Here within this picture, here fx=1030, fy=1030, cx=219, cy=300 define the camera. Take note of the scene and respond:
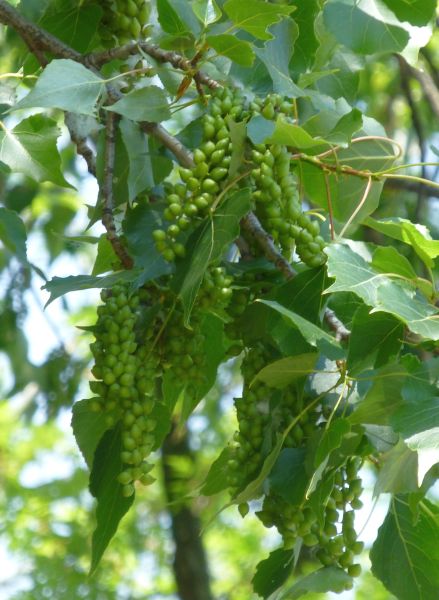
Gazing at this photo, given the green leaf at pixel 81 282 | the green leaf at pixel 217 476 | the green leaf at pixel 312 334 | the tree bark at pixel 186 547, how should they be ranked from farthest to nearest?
the tree bark at pixel 186 547 < the green leaf at pixel 217 476 < the green leaf at pixel 81 282 < the green leaf at pixel 312 334

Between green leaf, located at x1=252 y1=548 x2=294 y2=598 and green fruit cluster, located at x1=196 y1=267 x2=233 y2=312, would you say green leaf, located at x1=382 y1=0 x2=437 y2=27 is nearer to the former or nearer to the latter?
Answer: green fruit cluster, located at x1=196 y1=267 x2=233 y2=312

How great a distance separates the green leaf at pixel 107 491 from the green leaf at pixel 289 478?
0.21 meters

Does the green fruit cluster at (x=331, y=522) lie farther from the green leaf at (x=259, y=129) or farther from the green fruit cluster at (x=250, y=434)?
the green leaf at (x=259, y=129)

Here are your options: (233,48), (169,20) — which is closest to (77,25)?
(169,20)

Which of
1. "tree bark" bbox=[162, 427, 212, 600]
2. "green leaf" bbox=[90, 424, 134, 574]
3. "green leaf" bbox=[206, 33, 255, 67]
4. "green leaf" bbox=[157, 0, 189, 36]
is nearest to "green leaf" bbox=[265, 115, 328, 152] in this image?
"green leaf" bbox=[206, 33, 255, 67]

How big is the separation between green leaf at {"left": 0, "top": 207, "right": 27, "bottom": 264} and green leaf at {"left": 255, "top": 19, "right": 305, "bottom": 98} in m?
0.49

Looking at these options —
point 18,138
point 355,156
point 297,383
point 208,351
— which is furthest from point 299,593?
point 18,138

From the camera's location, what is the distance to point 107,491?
1377 millimetres

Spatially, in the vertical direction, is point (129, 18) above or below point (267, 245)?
above

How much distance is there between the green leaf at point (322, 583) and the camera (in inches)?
48.7

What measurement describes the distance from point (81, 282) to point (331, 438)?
0.38 meters

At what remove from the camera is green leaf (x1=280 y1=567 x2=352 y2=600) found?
1237 millimetres

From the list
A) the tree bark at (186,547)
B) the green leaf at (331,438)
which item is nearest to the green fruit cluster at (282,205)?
the green leaf at (331,438)

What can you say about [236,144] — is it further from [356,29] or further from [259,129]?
[356,29]
